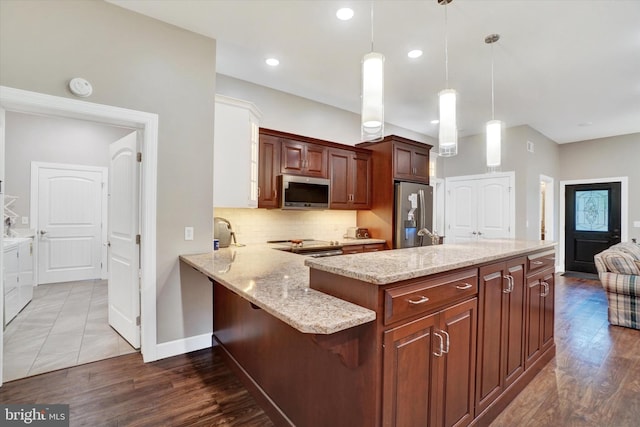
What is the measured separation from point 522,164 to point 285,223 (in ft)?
14.6

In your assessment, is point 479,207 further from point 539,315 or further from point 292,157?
point 292,157

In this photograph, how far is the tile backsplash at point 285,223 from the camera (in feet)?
12.8

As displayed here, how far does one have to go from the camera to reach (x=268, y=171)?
3742mm

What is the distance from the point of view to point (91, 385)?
2195mm

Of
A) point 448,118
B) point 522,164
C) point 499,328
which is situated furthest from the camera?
point 522,164

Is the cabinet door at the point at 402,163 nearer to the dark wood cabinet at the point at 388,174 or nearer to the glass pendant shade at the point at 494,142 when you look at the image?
the dark wood cabinet at the point at 388,174

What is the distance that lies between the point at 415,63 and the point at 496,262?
2384 mm

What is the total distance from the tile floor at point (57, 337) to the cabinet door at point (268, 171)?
6.69 ft

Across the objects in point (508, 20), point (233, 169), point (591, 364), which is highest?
point (508, 20)

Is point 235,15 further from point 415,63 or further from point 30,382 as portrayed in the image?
point 30,382

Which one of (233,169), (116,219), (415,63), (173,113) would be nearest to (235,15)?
(173,113)

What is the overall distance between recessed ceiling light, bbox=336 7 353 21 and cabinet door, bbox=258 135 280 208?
1.62 m

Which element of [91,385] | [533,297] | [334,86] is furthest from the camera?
[334,86]

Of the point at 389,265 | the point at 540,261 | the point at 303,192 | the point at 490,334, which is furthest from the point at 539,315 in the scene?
the point at 303,192
